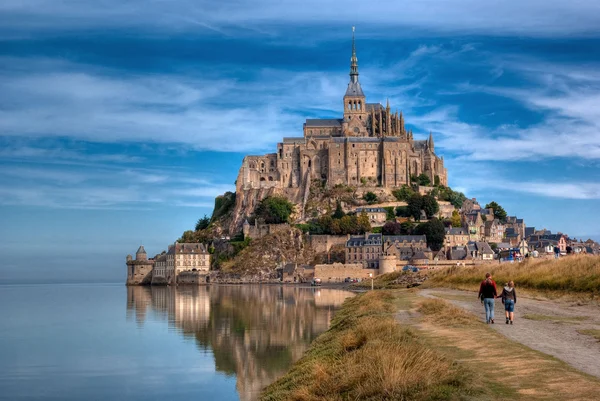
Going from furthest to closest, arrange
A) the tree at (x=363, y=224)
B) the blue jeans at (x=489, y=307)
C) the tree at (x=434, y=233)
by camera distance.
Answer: the tree at (x=363, y=224)
the tree at (x=434, y=233)
the blue jeans at (x=489, y=307)

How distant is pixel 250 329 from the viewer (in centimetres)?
3584

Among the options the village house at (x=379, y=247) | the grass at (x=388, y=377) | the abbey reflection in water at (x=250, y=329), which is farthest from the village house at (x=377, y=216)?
the grass at (x=388, y=377)

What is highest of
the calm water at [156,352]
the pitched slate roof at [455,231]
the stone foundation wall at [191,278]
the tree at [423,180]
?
the tree at [423,180]

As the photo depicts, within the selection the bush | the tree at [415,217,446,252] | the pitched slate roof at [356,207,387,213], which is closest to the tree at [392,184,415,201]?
the bush

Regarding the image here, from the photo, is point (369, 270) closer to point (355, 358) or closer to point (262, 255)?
point (262, 255)

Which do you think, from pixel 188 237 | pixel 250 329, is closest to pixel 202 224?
pixel 188 237

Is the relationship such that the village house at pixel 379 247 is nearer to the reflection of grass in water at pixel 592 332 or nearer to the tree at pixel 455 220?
the tree at pixel 455 220

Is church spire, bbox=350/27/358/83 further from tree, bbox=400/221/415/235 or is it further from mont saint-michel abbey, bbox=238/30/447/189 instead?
tree, bbox=400/221/415/235

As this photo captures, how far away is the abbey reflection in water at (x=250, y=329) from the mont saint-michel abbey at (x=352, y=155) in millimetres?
52304

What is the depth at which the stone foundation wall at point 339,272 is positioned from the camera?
3546 inches

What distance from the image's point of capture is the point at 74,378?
22.9 m

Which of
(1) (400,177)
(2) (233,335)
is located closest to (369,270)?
(1) (400,177)

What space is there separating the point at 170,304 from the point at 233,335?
2649 cm

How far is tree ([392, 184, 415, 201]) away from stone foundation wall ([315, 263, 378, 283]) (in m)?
19.0
